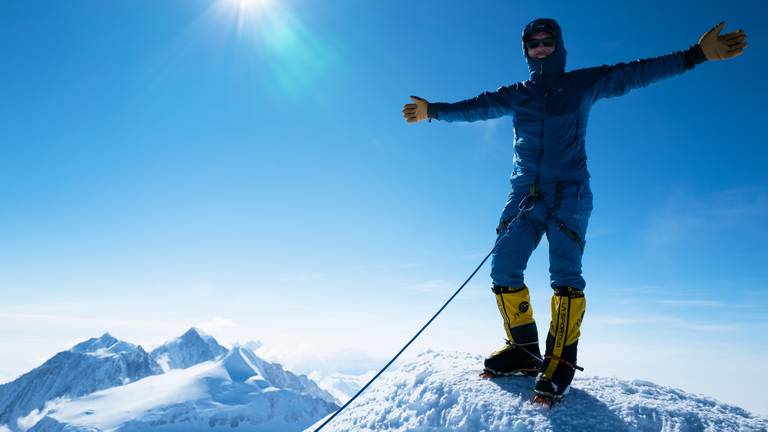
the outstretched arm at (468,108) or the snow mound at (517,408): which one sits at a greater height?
the outstretched arm at (468,108)

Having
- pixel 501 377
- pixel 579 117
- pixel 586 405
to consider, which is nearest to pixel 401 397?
pixel 501 377

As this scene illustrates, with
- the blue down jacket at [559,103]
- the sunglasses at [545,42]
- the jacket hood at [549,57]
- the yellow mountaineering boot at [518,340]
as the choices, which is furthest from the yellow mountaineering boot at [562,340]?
the sunglasses at [545,42]

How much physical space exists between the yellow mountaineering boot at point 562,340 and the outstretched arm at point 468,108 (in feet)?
7.69

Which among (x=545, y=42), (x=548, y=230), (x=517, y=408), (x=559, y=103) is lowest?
(x=517, y=408)

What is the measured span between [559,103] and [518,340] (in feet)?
9.00

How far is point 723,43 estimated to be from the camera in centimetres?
392

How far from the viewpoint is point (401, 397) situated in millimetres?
4910

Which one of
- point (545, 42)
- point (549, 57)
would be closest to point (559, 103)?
point (549, 57)

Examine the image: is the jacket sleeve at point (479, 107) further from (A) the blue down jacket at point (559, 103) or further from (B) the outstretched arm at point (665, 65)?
(B) the outstretched arm at point (665, 65)

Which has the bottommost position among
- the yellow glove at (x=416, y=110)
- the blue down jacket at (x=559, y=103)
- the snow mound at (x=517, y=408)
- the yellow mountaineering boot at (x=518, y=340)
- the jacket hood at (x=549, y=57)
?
the snow mound at (x=517, y=408)

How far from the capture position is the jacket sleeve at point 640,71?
4.11 meters

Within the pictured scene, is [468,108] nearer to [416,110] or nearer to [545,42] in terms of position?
[416,110]

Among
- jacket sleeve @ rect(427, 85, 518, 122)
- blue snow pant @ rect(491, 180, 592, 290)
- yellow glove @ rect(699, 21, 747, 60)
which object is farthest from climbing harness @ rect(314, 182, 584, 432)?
yellow glove @ rect(699, 21, 747, 60)

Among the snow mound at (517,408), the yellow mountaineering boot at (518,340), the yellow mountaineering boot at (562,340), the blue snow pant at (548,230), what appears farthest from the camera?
the yellow mountaineering boot at (518,340)
